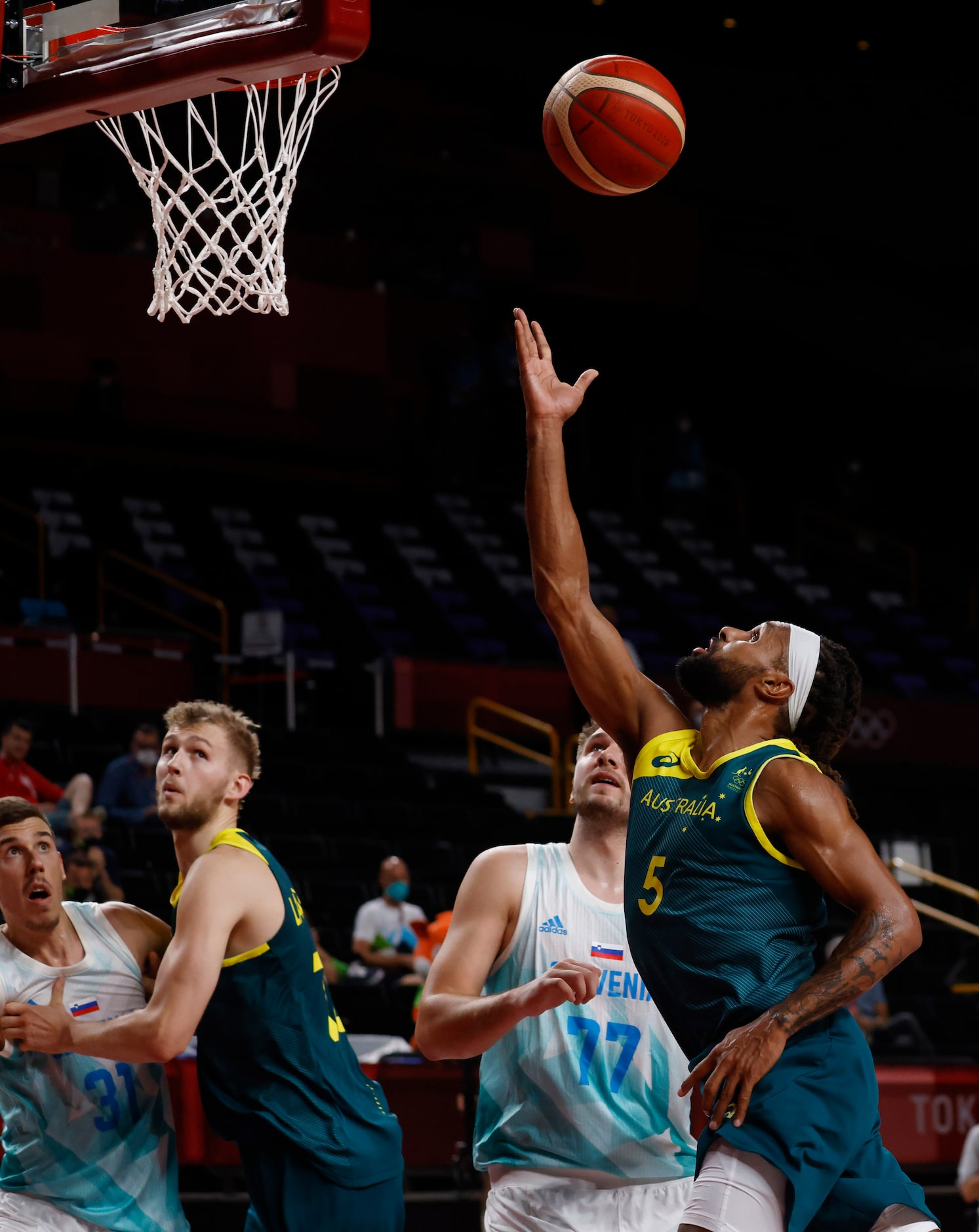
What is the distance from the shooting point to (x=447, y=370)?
21.5 m

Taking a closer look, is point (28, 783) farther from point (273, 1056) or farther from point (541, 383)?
point (541, 383)

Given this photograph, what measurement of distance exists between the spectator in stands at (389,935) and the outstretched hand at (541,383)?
6.93 meters

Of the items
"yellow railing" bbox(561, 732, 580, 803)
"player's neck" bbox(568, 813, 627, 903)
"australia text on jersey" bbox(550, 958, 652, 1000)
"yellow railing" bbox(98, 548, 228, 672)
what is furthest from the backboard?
"yellow railing" bbox(98, 548, 228, 672)

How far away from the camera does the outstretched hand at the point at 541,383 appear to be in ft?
13.3

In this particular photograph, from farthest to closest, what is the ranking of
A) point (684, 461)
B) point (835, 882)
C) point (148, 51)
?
point (684, 461)
point (148, 51)
point (835, 882)

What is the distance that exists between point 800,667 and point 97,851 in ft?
21.9

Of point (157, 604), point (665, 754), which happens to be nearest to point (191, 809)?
point (665, 754)

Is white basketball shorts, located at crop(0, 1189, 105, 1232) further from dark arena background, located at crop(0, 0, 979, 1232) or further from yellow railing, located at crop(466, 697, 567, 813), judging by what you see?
yellow railing, located at crop(466, 697, 567, 813)

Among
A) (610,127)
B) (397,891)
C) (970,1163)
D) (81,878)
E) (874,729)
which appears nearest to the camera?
(610,127)

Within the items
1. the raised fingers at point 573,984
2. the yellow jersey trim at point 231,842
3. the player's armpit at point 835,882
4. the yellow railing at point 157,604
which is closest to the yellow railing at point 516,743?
the yellow railing at point 157,604

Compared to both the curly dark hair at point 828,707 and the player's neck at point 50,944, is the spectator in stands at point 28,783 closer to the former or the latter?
the player's neck at point 50,944

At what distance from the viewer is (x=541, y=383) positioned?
4.08m

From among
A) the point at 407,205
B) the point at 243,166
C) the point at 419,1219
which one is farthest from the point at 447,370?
the point at 243,166

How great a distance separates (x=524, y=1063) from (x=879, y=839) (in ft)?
39.7
